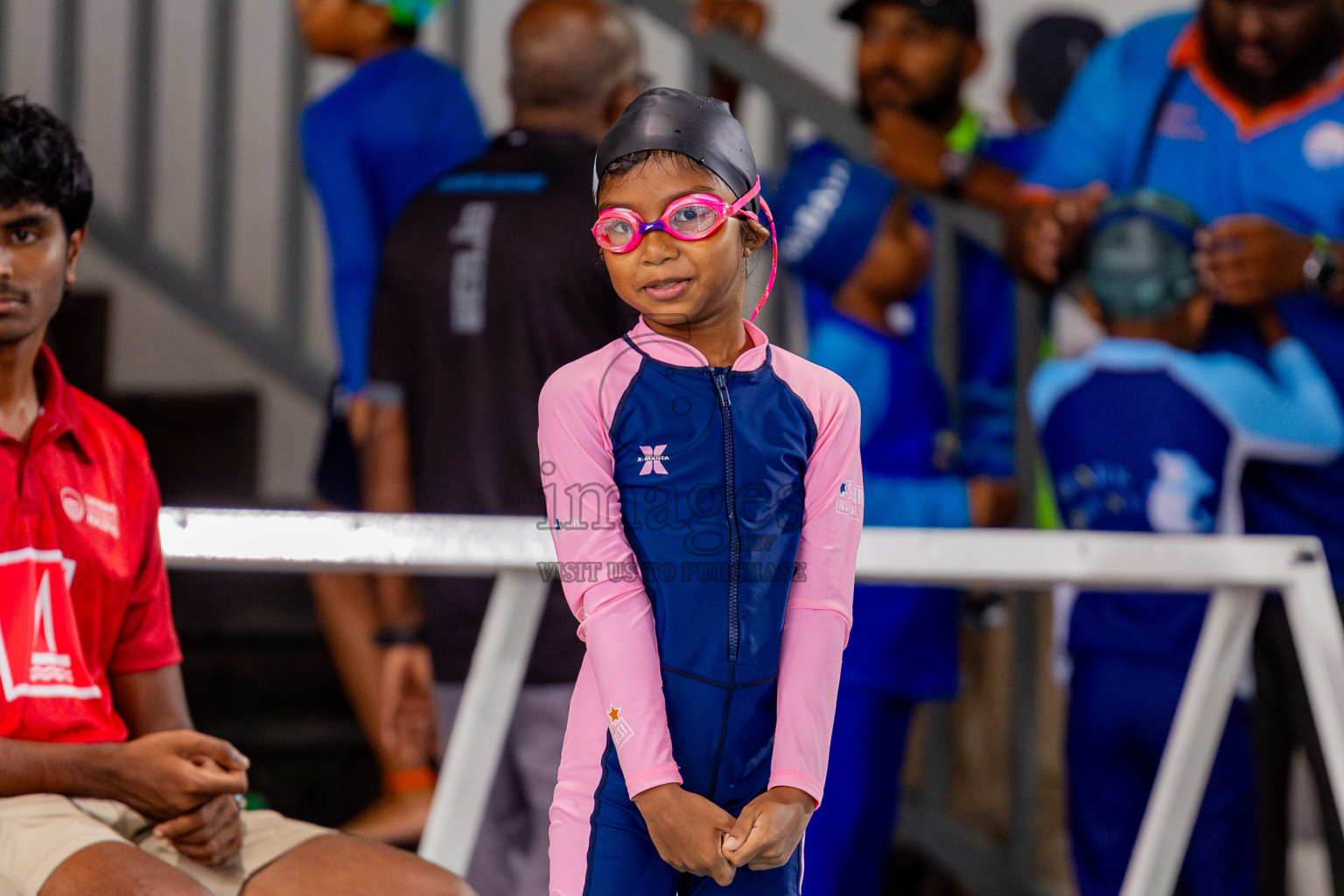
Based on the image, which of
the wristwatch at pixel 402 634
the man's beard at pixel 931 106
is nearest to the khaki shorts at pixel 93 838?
the wristwatch at pixel 402 634

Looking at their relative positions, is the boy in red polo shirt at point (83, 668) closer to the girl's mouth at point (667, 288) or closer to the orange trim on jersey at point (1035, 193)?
the girl's mouth at point (667, 288)

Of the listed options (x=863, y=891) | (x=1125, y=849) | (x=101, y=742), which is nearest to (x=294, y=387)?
(x=863, y=891)

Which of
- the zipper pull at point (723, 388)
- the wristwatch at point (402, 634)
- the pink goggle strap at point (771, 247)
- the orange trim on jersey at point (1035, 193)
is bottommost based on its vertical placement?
the wristwatch at point (402, 634)

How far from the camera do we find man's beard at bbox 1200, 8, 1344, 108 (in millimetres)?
1994

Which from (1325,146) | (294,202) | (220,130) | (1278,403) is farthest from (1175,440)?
Result: (220,130)

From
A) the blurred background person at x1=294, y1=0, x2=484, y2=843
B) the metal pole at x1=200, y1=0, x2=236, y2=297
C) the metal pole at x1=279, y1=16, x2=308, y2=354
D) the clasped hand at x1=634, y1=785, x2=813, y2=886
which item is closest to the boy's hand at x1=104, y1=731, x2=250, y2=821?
the clasped hand at x1=634, y1=785, x2=813, y2=886

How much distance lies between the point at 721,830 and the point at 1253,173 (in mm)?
1612

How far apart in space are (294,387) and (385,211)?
1450mm

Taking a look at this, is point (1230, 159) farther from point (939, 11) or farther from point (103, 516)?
point (103, 516)

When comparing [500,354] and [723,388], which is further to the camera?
[500,354]

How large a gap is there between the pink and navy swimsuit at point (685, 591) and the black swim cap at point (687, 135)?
10cm

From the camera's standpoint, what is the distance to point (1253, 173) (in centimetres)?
205

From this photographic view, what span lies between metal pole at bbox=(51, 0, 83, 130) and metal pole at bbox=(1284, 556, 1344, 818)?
3.21 metres

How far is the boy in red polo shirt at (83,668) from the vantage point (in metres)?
0.98
